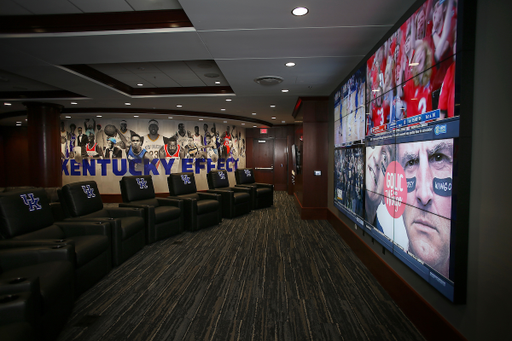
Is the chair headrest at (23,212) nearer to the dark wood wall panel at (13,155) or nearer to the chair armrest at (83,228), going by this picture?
the chair armrest at (83,228)

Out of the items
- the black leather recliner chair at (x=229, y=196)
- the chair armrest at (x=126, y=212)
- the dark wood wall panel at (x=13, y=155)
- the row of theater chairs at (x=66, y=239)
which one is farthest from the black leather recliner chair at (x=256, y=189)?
the dark wood wall panel at (x=13, y=155)

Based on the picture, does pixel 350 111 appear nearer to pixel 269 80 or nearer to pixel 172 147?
pixel 269 80

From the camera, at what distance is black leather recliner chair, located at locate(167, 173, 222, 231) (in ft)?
16.9

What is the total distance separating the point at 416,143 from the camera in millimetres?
2236

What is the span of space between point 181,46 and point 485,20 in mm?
3063

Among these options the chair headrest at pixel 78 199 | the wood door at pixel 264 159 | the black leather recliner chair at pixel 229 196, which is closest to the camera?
the chair headrest at pixel 78 199

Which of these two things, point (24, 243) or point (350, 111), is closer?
point (24, 243)

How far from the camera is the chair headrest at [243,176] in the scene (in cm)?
776

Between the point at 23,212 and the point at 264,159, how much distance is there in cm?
988

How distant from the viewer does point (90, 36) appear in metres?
3.02

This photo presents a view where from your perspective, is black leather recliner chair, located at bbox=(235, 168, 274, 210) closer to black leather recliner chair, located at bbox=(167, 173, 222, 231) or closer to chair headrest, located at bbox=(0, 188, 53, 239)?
black leather recliner chair, located at bbox=(167, 173, 222, 231)

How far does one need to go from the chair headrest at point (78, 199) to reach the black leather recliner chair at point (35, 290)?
1189 mm

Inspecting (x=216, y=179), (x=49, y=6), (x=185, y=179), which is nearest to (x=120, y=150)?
(x=216, y=179)

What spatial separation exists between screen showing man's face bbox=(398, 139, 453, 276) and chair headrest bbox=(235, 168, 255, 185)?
5.65m
